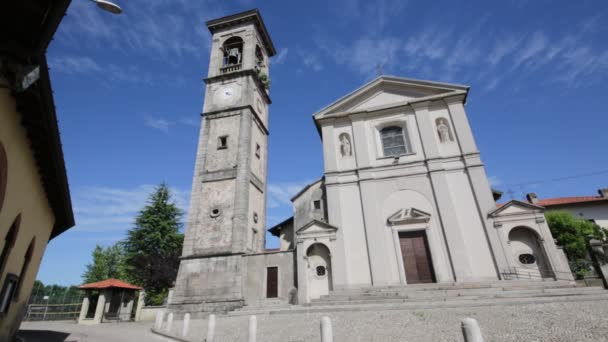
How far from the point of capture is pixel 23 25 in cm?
369

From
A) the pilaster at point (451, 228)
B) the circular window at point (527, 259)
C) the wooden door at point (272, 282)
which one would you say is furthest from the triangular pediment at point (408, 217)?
the wooden door at point (272, 282)

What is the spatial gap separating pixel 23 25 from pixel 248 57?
19515 millimetres

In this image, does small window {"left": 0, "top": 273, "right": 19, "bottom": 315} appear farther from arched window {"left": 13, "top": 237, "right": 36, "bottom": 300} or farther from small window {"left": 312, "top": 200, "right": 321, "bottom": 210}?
small window {"left": 312, "top": 200, "right": 321, "bottom": 210}

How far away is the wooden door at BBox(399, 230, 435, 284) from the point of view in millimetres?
13359

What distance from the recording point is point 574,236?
22.6 m

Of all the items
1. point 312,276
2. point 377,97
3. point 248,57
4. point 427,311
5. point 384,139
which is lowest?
point 427,311

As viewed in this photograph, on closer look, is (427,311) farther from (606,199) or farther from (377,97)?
(606,199)

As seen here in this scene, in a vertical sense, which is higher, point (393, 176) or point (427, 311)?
point (393, 176)

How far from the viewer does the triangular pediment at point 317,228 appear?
1453 centimetres

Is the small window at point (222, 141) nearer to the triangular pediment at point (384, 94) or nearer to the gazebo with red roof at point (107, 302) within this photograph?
the triangular pediment at point (384, 94)

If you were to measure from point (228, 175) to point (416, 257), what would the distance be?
10764 millimetres

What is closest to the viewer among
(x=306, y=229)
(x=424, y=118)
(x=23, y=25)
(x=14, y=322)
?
(x=23, y=25)

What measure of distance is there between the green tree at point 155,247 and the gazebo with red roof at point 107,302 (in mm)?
3924

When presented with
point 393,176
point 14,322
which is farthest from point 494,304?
point 14,322
